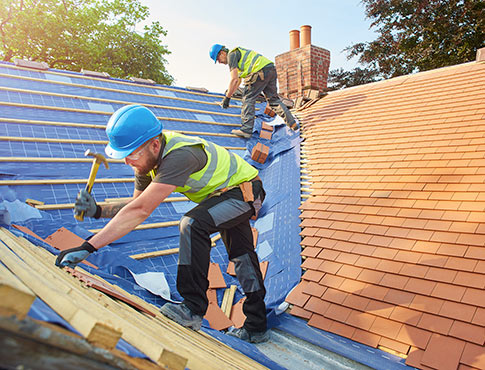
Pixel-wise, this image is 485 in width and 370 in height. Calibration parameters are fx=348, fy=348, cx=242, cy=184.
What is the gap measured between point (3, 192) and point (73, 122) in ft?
5.02

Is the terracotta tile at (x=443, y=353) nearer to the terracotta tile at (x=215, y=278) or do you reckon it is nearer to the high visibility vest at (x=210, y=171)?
the high visibility vest at (x=210, y=171)

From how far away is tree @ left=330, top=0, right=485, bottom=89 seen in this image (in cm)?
1203

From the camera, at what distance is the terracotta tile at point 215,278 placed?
304 cm

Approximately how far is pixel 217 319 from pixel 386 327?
3.85 feet

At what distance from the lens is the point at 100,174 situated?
12.1 ft

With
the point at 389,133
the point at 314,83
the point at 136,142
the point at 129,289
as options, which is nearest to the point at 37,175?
the point at 129,289

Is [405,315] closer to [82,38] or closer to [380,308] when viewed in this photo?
[380,308]

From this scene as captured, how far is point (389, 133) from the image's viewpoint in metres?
4.32

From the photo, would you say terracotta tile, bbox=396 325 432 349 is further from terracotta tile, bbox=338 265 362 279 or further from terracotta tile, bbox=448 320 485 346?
terracotta tile, bbox=338 265 362 279

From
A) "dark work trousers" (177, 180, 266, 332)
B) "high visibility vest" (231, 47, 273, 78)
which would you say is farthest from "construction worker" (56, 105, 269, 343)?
"high visibility vest" (231, 47, 273, 78)

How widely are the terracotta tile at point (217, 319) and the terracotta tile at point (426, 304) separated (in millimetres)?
1284

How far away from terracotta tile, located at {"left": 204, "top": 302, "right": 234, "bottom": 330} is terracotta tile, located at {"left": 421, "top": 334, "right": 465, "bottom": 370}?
1307 millimetres

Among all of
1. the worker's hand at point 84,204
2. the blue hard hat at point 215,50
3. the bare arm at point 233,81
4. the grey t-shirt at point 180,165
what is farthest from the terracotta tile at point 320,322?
the blue hard hat at point 215,50

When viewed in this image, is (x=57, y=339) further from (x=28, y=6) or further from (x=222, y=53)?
(x=28, y=6)
